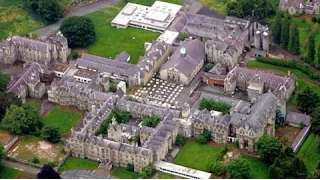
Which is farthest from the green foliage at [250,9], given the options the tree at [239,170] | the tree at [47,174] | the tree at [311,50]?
the tree at [47,174]

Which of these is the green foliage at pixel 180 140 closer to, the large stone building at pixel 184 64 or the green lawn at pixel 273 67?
the large stone building at pixel 184 64

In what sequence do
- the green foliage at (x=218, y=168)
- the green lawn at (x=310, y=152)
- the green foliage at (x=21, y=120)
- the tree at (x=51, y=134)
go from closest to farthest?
1. the green foliage at (x=218, y=168)
2. the green lawn at (x=310, y=152)
3. the tree at (x=51, y=134)
4. the green foliage at (x=21, y=120)

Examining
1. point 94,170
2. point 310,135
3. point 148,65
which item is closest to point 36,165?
point 94,170

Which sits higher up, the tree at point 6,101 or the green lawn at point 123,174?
the tree at point 6,101

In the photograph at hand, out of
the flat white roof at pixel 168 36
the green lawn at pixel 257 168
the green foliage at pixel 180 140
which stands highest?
the flat white roof at pixel 168 36

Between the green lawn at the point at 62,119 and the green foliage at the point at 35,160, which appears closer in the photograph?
the green foliage at the point at 35,160

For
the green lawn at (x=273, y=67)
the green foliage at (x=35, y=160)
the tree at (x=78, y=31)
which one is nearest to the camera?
the green foliage at (x=35, y=160)

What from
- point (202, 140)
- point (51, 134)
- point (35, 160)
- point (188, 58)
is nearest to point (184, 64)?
point (188, 58)
